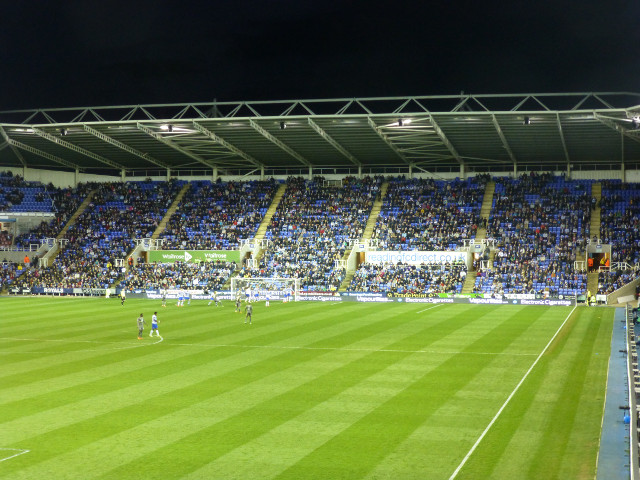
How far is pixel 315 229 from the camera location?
7038 centimetres

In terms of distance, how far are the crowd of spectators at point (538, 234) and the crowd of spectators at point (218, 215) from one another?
76.4ft

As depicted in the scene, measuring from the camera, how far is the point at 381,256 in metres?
65.3

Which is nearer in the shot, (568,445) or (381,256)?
(568,445)

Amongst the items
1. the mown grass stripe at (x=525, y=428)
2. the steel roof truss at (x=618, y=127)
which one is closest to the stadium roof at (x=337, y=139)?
the steel roof truss at (x=618, y=127)

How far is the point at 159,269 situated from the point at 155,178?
751 inches

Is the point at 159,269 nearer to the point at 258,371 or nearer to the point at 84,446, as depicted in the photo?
the point at 258,371

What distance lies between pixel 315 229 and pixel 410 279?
13147 millimetres

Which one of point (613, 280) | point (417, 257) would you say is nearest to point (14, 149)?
point (417, 257)

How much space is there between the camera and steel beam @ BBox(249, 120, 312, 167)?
6185 cm

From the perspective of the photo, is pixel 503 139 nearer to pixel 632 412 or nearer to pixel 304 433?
pixel 632 412

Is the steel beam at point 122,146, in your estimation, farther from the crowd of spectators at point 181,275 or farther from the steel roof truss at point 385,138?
the steel roof truss at point 385,138

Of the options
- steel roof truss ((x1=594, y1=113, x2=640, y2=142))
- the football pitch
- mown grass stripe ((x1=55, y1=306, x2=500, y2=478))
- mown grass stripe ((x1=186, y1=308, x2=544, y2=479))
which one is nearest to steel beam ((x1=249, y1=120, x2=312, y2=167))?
steel roof truss ((x1=594, y1=113, x2=640, y2=142))

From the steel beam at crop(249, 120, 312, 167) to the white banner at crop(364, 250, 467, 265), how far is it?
519 inches

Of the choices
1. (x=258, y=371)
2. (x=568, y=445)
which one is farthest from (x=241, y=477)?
(x=258, y=371)
